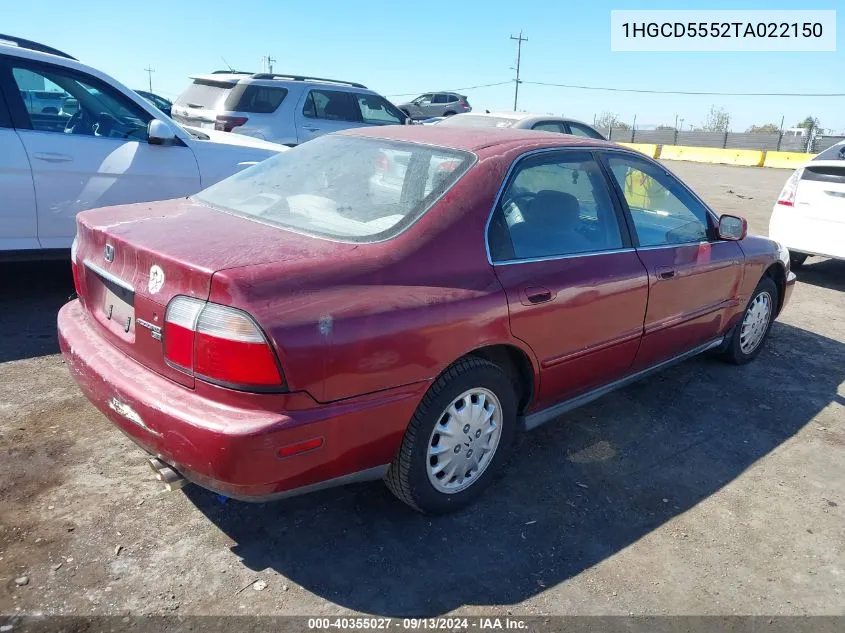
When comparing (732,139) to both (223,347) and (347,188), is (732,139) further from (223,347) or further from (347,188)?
(223,347)

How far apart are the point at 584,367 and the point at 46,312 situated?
3.92 m

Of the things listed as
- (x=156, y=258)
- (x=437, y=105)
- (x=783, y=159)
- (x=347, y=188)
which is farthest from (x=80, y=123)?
(x=783, y=159)

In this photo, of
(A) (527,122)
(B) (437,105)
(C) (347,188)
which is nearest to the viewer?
(C) (347,188)

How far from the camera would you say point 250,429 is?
85.3 inches

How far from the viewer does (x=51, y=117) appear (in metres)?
4.89

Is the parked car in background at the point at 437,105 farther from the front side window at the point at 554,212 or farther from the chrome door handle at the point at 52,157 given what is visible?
the front side window at the point at 554,212

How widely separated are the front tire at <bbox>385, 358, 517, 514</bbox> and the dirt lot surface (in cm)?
15

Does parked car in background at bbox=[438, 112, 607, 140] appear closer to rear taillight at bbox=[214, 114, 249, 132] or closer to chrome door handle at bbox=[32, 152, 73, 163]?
rear taillight at bbox=[214, 114, 249, 132]

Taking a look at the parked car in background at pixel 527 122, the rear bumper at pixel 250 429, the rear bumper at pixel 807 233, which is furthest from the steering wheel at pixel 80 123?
the rear bumper at pixel 807 233

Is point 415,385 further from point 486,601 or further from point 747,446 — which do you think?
point 747,446

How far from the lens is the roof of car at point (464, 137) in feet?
10.4

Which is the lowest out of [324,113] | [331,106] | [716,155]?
[716,155]

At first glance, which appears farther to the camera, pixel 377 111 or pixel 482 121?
pixel 377 111

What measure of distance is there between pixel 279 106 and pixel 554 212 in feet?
24.8
